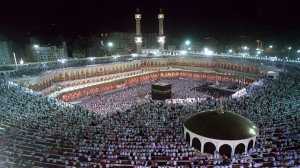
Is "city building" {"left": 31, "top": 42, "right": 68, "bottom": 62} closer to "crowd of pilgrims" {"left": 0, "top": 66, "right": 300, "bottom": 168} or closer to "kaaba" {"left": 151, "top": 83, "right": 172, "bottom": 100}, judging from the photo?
"kaaba" {"left": 151, "top": 83, "right": 172, "bottom": 100}

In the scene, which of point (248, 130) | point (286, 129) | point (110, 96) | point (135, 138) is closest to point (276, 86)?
point (286, 129)

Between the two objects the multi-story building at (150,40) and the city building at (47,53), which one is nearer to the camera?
the city building at (47,53)

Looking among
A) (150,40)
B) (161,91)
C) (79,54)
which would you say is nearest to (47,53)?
(79,54)

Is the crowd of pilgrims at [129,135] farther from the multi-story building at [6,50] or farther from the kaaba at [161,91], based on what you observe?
the multi-story building at [6,50]

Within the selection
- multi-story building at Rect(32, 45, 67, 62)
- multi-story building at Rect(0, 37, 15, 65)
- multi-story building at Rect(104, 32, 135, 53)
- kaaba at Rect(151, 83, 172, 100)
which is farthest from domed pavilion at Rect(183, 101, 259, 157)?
multi-story building at Rect(104, 32, 135, 53)

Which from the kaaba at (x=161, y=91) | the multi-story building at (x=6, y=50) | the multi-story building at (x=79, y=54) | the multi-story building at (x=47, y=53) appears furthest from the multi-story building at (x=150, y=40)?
the kaaba at (x=161, y=91)

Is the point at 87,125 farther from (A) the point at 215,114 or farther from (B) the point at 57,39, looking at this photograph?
(B) the point at 57,39

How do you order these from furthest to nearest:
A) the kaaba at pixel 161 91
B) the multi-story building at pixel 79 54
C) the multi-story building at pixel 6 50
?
the multi-story building at pixel 79 54 < the multi-story building at pixel 6 50 < the kaaba at pixel 161 91
